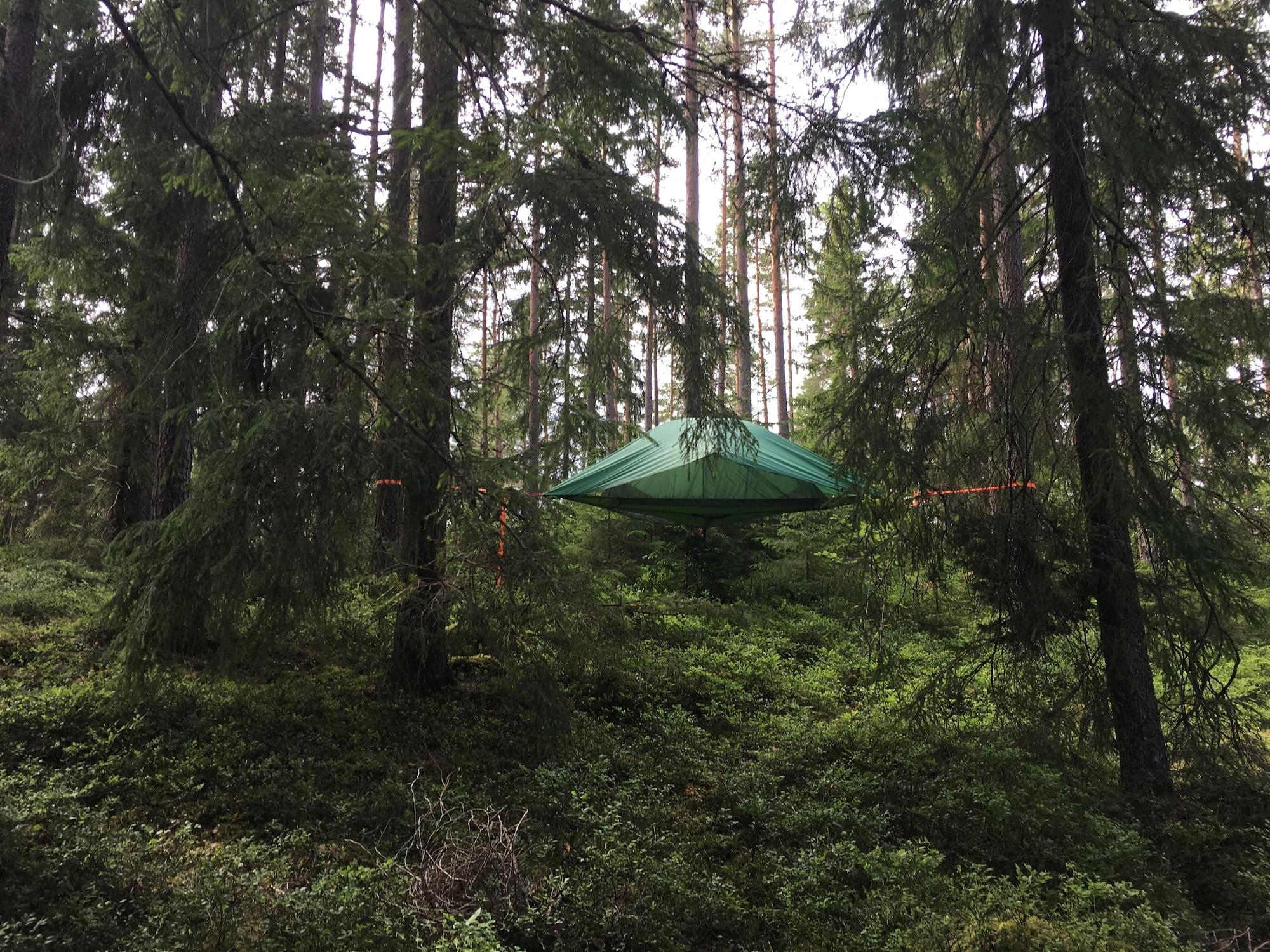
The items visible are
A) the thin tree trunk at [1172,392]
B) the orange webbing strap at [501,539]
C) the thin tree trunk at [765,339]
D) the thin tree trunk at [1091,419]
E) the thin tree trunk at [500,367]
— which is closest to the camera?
the thin tree trunk at [1172,392]

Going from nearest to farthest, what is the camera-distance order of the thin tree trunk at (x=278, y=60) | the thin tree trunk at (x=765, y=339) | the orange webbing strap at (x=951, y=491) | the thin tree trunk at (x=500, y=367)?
the orange webbing strap at (x=951, y=491) < the thin tree trunk at (x=500, y=367) < the thin tree trunk at (x=278, y=60) < the thin tree trunk at (x=765, y=339)

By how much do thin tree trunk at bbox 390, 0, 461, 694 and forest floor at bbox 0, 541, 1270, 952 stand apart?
11.8 inches

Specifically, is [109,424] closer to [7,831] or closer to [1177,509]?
[7,831]

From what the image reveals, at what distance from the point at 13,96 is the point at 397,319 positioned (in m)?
1.90

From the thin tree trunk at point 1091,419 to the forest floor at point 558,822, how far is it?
0.28 metres

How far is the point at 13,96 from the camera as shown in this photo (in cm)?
315

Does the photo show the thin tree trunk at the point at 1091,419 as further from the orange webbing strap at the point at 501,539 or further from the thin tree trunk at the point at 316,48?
the thin tree trunk at the point at 316,48

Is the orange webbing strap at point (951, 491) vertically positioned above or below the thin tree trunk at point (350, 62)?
below

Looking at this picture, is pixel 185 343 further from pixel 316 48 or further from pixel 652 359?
pixel 652 359

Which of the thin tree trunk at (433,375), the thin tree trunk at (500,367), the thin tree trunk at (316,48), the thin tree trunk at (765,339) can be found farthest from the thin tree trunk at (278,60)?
the thin tree trunk at (765,339)

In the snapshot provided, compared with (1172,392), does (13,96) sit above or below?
above

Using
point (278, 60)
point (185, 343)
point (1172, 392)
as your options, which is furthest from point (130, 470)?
point (1172, 392)

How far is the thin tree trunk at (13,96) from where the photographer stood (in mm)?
3014

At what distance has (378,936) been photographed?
2.28m
